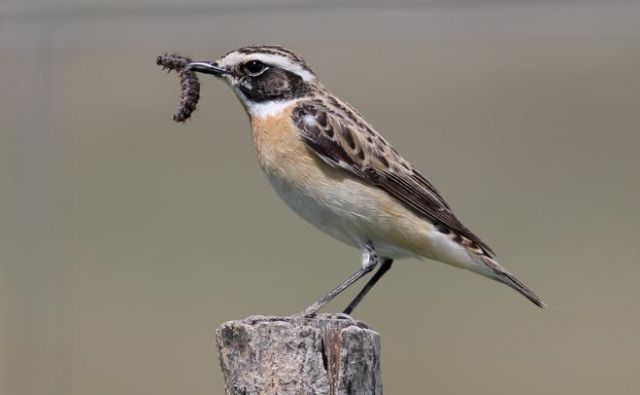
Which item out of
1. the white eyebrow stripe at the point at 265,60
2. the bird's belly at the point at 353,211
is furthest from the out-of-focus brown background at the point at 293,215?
the white eyebrow stripe at the point at 265,60

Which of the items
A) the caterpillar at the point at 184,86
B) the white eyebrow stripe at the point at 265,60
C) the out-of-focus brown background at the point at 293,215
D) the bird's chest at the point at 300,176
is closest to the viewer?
the bird's chest at the point at 300,176

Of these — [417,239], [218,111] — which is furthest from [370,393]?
[218,111]

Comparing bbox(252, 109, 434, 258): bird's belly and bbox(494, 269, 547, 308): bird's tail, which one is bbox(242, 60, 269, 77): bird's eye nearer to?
bbox(252, 109, 434, 258): bird's belly

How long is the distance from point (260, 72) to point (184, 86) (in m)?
0.46

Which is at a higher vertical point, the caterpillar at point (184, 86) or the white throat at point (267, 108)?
the caterpillar at point (184, 86)

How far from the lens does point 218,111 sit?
13805 mm

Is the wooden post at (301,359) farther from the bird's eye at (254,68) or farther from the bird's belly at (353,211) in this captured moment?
the bird's eye at (254,68)

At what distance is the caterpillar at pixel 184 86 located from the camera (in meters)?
6.41

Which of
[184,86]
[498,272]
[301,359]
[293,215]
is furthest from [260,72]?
[293,215]

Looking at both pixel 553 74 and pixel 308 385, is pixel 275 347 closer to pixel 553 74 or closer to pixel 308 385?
pixel 308 385

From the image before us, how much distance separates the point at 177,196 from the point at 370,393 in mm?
8529

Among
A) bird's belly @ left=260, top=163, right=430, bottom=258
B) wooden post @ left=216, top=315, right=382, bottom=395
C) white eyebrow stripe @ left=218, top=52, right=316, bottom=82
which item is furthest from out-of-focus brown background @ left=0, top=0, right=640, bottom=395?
wooden post @ left=216, top=315, right=382, bottom=395

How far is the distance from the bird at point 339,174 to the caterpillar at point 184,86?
0.24m

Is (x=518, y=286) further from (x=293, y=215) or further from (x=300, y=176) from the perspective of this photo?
(x=293, y=215)
